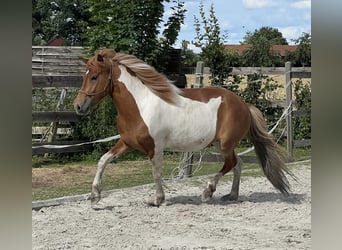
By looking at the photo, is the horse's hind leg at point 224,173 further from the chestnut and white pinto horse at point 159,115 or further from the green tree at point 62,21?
the green tree at point 62,21

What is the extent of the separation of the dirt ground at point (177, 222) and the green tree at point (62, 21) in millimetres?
2801

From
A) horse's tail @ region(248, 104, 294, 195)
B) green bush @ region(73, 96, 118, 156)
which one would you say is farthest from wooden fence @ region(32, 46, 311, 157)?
horse's tail @ region(248, 104, 294, 195)

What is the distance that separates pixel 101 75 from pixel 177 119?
0.63 metres

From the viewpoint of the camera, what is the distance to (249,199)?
12.9ft

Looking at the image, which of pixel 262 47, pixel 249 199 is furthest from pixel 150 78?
pixel 262 47

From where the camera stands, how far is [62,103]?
5891mm

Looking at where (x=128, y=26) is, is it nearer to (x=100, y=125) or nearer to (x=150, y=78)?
(x=100, y=125)

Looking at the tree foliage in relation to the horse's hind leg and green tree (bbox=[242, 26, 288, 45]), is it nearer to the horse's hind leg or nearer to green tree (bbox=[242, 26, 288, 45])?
green tree (bbox=[242, 26, 288, 45])

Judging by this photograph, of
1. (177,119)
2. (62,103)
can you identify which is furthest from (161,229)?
(62,103)

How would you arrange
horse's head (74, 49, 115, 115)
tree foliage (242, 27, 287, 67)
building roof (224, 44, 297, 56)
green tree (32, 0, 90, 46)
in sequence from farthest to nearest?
tree foliage (242, 27, 287, 67), building roof (224, 44, 297, 56), green tree (32, 0, 90, 46), horse's head (74, 49, 115, 115)

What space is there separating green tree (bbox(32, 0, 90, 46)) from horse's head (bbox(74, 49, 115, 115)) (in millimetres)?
2550

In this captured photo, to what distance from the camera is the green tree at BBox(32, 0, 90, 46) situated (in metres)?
5.87
